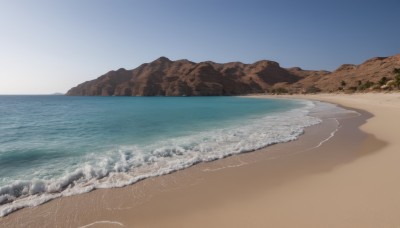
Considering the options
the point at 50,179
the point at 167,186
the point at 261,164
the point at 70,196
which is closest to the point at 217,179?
the point at 167,186

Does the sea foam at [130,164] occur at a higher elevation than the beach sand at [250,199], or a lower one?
lower

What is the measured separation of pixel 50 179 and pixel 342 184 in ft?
29.5

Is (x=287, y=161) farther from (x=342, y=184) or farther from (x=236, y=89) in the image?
(x=236, y=89)

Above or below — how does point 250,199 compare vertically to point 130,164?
above

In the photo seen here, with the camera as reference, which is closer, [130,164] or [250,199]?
[250,199]

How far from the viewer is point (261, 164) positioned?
9734 mm

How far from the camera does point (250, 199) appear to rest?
6.36 meters

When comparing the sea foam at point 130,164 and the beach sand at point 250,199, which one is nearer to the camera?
the beach sand at point 250,199

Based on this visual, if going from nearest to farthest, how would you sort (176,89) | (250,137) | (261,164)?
1. (261,164)
2. (250,137)
3. (176,89)

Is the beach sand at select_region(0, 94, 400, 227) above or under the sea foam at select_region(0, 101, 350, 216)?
above

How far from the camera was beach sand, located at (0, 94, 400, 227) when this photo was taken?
5238 mm

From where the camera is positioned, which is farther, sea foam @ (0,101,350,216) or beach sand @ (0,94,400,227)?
sea foam @ (0,101,350,216)

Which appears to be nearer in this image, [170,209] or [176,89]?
[170,209]

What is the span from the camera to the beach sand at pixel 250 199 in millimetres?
5238
